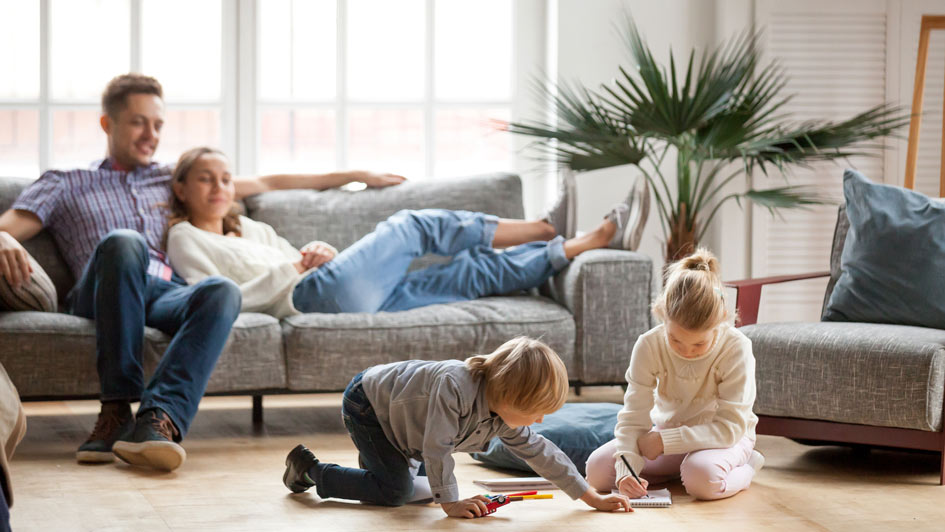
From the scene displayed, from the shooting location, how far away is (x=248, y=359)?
3.14m

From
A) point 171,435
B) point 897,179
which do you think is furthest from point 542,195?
point 171,435

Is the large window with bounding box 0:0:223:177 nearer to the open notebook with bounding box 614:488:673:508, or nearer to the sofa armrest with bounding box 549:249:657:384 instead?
the sofa armrest with bounding box 549:249:657:384

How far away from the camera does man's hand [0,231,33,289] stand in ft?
9.94

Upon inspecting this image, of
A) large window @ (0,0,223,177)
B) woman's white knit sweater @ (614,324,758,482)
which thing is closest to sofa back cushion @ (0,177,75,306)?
large window @ (0,0,223,177)

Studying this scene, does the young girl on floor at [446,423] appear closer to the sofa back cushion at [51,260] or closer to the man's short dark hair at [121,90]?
the sofa back cushion at [51,260]

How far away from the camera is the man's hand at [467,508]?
7.38 feet

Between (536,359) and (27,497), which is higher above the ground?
(536,359)

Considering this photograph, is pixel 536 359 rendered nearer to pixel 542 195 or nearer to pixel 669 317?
pixel 669 317

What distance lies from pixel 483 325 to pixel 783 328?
2.92 ft

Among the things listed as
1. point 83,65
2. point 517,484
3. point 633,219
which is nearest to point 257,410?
point 517,484

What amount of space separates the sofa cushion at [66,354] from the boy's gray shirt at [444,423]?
2.92ft

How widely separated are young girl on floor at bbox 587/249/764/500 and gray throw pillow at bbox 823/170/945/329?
68 cm

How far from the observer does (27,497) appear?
2486mm

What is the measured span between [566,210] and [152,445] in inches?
65.2
